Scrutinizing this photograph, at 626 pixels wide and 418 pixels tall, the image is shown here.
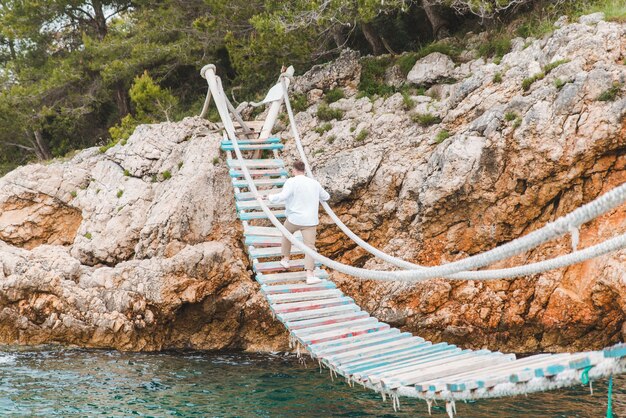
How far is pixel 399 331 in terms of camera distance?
7973mm

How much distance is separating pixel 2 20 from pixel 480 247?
15527 mm

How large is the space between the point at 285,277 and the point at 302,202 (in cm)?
124

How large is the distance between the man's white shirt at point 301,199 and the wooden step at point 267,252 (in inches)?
28.0

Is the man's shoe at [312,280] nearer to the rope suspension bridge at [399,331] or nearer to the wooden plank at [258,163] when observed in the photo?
the rope suspension bridge at [399,331]

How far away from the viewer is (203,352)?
11344 millimetres

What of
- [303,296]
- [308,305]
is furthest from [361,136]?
[308,305]

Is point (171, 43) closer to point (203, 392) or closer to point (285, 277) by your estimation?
point (285, 277)

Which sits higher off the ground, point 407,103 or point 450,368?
point 407,103

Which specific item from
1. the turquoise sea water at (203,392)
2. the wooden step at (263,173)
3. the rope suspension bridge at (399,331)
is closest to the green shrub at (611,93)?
the turquoise sea water at (203,392)

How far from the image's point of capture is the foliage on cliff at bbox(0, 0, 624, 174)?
13.7 m

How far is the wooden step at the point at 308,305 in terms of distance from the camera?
27.9 ft

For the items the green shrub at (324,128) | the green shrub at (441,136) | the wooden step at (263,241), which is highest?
the green shrub at (324,128)

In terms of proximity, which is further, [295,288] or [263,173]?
[263,173]

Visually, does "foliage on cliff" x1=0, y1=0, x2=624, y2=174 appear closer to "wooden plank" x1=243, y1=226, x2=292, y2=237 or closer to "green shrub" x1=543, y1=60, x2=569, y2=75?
"green shrub" x1=543, y1=60, x2=569, y2=75
